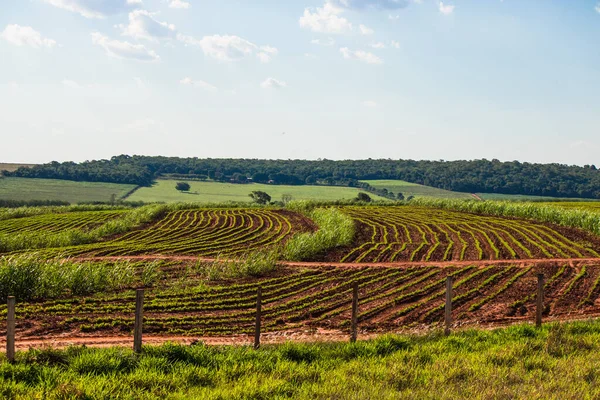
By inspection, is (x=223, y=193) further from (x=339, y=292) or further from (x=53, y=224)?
(x=339, y=292)

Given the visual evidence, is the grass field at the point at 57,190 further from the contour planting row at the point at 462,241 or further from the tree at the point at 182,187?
the contour planting row at the point at 462,241

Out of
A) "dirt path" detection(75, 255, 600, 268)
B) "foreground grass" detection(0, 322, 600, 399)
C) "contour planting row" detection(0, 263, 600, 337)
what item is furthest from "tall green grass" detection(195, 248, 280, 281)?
"foreground grass" detection(0, 322, 600, 399)

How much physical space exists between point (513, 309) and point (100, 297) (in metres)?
12.4

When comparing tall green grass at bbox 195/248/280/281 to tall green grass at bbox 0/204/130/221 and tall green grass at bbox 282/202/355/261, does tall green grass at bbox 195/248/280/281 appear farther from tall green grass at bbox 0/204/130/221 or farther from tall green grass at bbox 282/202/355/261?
tall green grass at bbox 0/204/130/221

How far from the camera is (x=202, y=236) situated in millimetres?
38344

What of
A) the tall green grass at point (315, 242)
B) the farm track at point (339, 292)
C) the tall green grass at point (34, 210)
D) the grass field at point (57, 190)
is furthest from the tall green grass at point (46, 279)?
the grass field at point (57, 190)

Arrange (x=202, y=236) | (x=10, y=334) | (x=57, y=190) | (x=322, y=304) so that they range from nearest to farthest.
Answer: (x=10, y=334)
(x=322, y=304)
(x=202, y=236)
(x=57, y=190)

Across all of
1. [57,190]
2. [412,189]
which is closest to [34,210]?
[57,190]

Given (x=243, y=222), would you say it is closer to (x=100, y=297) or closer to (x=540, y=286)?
(x=100, y=297)

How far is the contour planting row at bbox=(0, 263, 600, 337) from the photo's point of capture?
1363cm

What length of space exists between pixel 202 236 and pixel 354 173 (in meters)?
128

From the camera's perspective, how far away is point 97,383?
7.46 m

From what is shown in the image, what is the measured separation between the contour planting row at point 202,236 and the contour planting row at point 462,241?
251 inches

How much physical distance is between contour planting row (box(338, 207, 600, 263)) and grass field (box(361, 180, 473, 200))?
71.8 meters
